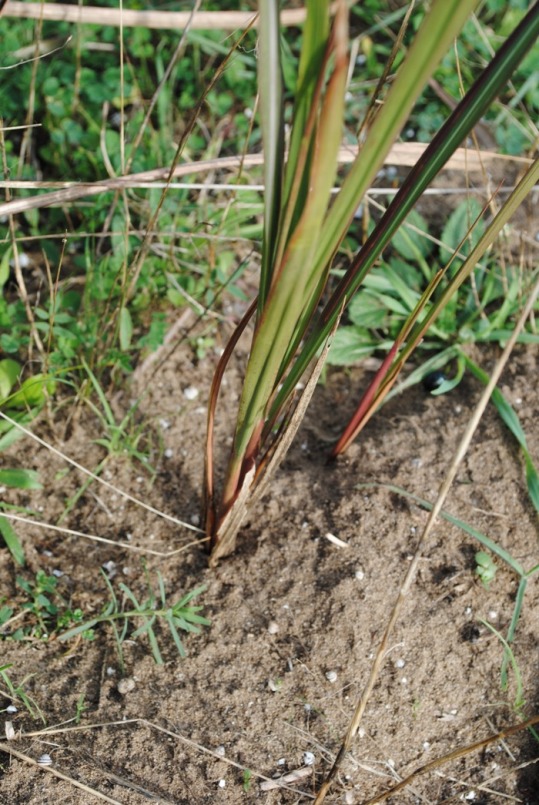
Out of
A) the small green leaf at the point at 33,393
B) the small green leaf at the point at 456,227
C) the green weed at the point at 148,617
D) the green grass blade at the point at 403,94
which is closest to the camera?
the green grass blade at the point at 403,94

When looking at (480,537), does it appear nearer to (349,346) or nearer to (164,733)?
(349,346)

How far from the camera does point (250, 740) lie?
1396 mm

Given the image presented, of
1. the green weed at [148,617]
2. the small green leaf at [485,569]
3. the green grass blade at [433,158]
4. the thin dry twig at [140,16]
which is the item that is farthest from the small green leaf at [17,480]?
the thin dry twig at [140,16]

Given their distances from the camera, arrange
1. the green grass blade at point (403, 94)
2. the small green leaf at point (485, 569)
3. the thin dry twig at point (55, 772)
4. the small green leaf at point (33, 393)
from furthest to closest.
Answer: the small green leaf at point (33, 393) < the small green leaf at point (485, 569) < the thin dry twig at point (55, 772) < the green grass blade at point (403, 94)

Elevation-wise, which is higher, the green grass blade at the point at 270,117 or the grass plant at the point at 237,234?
the green grass blade at the point at 270,117

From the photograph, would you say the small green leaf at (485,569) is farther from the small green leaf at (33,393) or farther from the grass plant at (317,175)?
the small green leaf at (33,393)

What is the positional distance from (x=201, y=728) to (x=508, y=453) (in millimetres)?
874

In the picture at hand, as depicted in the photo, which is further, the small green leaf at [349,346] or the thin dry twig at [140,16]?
the thin dry twig at [140,16]

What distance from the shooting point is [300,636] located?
149 cm

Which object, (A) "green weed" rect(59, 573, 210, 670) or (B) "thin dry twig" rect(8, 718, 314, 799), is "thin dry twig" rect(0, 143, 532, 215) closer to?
(A) "green weed" rect(59, 573, 210, 670)

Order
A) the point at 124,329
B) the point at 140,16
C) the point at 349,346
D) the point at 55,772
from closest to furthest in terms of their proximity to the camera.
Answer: the point at 55,772
the point at 124,329
the point at 349,346
the point at 140,16

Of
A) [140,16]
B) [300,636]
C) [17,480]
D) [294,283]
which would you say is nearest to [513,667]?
[300,636]

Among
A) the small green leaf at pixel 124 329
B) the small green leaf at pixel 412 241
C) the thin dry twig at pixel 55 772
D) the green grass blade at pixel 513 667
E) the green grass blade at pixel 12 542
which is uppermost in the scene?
the small green leaf at pixel 412 241

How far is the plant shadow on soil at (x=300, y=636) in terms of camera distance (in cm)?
137
